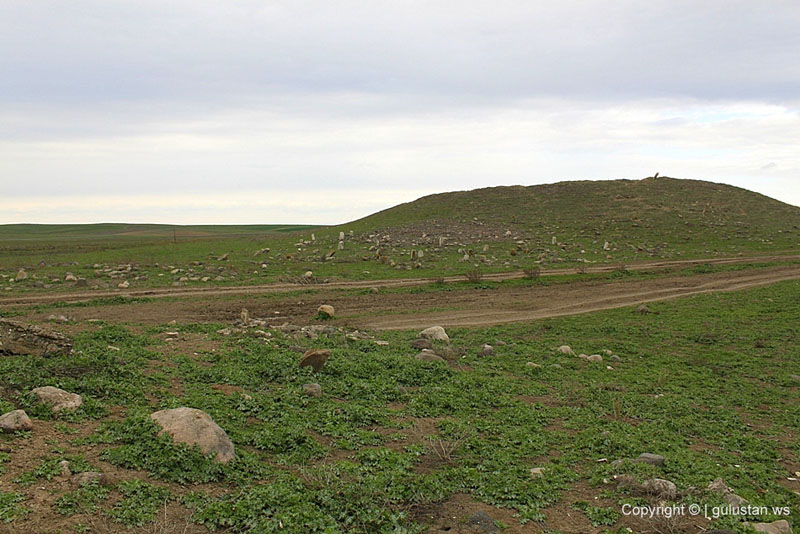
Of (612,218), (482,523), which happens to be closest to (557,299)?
(482,523)

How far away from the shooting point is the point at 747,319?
16.9m

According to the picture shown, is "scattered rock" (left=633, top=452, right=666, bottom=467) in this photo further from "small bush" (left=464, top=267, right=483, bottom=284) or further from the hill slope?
the hill slope

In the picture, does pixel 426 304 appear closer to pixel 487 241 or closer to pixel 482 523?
pixel 482 523

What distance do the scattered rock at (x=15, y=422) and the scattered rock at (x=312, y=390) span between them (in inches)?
149

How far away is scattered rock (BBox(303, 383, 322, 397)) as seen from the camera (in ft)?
29.4

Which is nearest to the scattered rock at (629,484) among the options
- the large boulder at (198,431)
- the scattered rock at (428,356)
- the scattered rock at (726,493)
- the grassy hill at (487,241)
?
the scattered rock at (726,493)

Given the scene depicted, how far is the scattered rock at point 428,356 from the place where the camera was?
11359 mm

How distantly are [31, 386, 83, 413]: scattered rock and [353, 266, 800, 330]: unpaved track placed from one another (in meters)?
9.13

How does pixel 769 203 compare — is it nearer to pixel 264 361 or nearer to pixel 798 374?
pixel 798 374

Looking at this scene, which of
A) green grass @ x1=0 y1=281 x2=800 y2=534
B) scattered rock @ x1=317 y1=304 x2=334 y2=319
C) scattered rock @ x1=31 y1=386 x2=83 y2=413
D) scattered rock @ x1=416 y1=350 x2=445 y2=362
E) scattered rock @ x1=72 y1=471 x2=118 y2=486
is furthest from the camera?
scattered rock @ x1=317 y1=304 x2=334 y2=319

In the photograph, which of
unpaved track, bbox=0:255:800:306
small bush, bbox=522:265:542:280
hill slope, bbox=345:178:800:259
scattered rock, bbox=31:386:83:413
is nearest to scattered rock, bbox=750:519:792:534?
scattered rock, bbox=31:386:83:413

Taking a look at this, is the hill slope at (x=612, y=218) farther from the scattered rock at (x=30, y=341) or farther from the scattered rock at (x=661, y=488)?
the scattered rock at (x=30, y=341)

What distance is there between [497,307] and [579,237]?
20.5 meters

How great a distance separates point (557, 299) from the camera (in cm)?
A: 2084
